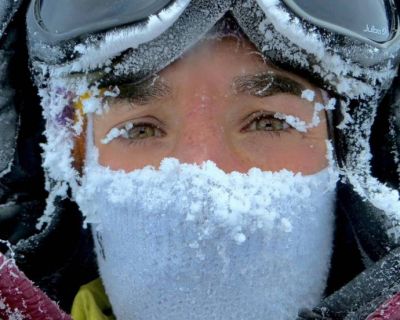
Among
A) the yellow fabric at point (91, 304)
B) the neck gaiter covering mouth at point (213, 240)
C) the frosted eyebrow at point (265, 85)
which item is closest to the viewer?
the neck gaiter covering mouth at point (213, 240)

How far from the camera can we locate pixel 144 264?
193cm

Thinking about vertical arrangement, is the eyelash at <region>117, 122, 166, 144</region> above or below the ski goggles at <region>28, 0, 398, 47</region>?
below

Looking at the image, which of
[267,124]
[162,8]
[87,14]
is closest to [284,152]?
[267,124]

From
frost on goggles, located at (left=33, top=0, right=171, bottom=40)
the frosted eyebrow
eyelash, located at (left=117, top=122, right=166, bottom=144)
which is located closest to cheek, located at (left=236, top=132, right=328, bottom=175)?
the frosted eyebrow

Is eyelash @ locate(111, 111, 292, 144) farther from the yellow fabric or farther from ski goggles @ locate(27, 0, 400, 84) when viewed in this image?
the yellow fabric

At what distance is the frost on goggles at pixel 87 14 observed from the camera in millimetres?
1909

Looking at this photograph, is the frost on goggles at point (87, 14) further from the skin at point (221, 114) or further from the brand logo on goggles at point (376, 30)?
the brand logo on goggles at point (376, 30)

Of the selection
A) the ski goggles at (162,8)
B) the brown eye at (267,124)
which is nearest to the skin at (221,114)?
the brown eye at (267,124)

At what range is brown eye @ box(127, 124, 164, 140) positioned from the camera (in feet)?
6.57

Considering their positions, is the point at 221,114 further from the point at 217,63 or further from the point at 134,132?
the point at 134,132

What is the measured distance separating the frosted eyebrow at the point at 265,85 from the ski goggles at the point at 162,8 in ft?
0.54

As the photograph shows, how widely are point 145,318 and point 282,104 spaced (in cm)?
64

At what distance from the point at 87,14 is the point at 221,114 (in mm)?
432

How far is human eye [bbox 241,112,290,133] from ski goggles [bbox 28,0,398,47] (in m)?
0.26
